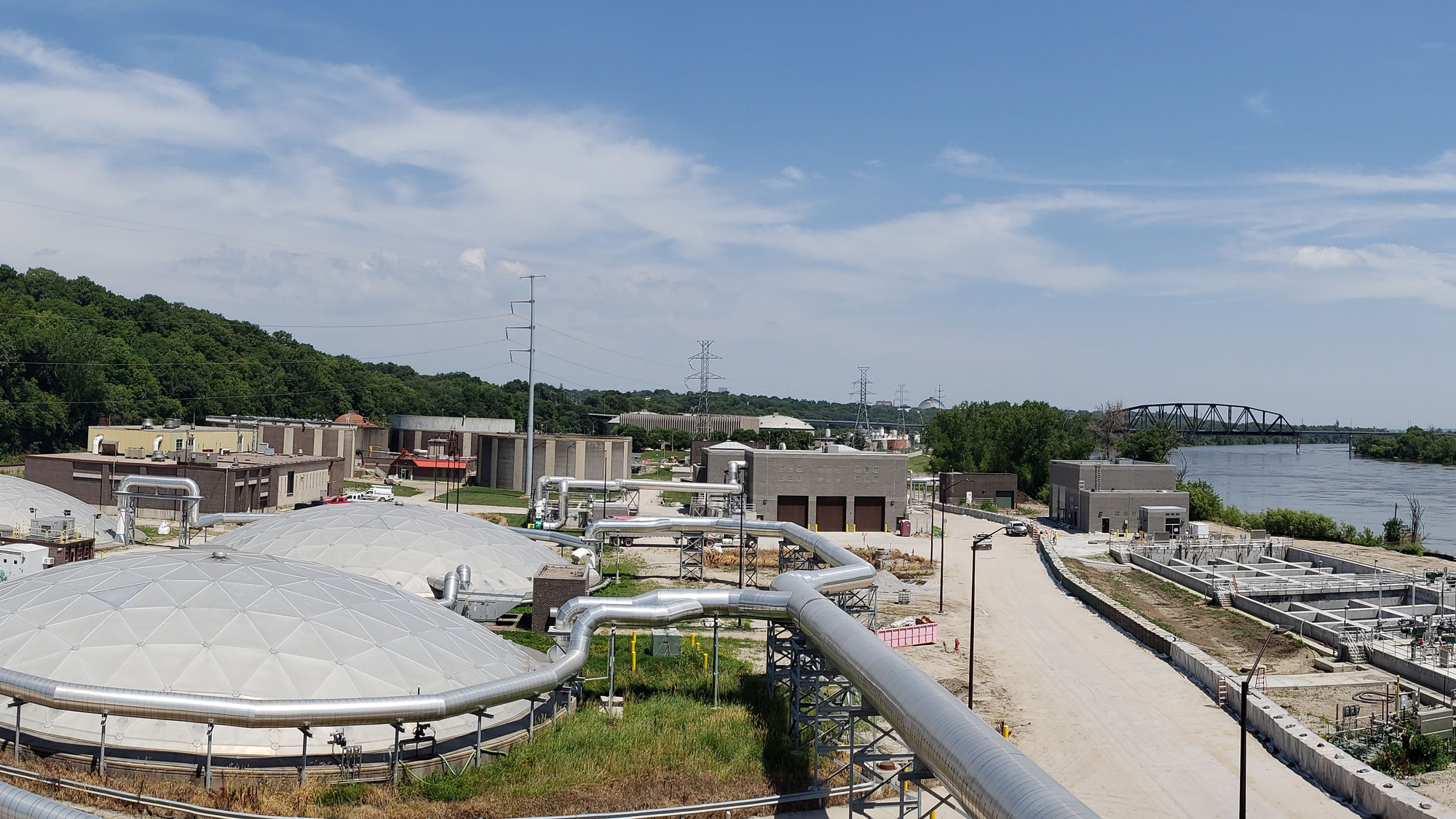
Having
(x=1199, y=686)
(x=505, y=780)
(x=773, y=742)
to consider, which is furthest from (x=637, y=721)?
(x=1199, y=686)

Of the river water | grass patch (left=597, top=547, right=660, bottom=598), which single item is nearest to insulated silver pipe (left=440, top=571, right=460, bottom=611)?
grass patch (left=597, top=547, right=660, bottom=598)

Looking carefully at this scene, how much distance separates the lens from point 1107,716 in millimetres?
28797

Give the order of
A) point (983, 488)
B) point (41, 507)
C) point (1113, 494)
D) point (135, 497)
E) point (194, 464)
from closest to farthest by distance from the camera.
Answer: point (41, 507), point (135, 497), point (194, 464), point (1113, 494), point (983, 488)

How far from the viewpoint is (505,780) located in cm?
1942

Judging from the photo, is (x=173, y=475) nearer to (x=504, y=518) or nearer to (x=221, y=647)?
(x=504, y=518)

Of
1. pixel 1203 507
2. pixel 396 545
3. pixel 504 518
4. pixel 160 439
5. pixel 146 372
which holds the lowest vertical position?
pixel 504 518

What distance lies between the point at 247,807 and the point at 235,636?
4.72 metres

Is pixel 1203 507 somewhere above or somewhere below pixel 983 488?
below

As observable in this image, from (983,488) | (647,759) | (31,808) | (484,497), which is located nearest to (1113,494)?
(983,488)

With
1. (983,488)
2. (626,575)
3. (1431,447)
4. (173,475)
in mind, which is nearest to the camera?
(626,575)

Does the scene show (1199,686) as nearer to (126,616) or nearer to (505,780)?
(505,780)

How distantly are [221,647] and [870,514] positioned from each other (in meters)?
54.1

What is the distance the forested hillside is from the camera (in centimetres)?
10331

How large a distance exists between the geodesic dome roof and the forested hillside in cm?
7790
